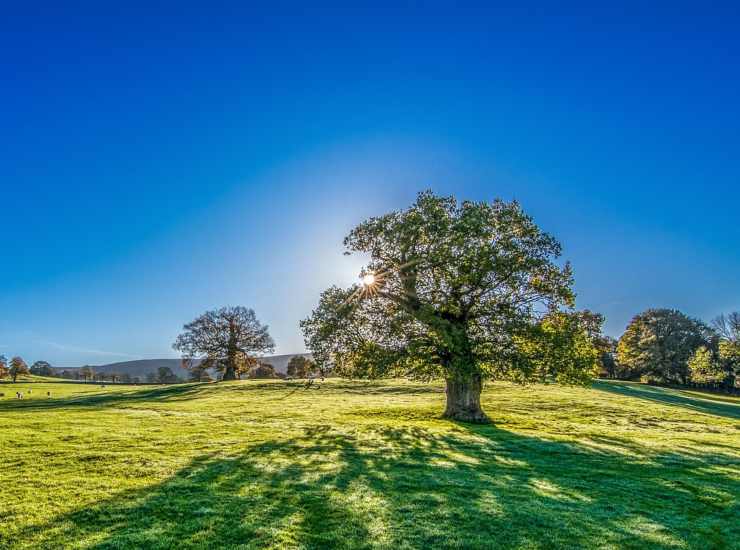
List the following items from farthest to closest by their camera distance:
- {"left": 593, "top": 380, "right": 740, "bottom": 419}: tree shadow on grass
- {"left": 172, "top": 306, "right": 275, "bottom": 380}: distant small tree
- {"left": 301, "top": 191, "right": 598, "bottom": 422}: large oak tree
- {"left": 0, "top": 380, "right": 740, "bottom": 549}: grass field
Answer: {"left": 172, "top": 306, "right": 275, "bottom": 380}: distant small tree, {"left": 593, "top": 380, "right": 740, "bottom": 419}: tree shadow on grass, {"left": 301, "top": 191, "right": 598, "bottom": 422}: large oak tree, {"left": 0, "top": 380, "right": 740, "bottom": 549}: grass field

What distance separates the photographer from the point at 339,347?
90.3 ft

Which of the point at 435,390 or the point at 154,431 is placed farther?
the point at 435,390

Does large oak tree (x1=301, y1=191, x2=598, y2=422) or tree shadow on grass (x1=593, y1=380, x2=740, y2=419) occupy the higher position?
large oak tree (x1=301, y1=191, x2=598, y2=422)

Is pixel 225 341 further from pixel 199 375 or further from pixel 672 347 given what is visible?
pixel 672 347

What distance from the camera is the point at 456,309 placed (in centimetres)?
2572

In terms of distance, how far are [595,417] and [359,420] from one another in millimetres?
17803

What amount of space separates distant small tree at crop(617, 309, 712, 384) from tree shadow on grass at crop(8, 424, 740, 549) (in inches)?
3045

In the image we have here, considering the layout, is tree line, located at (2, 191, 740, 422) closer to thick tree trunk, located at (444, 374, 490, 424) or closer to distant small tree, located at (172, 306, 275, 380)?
thick tree trunk, located at (444, 374, 490, 424)

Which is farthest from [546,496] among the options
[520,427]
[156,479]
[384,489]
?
[520,427]

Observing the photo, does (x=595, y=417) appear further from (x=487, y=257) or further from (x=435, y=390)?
(x=435, y=390)

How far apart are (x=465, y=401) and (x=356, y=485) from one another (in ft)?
56.0

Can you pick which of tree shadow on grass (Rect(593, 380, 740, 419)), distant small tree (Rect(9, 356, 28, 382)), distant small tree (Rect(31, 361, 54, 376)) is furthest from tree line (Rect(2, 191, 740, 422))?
distant small tree (Rect(31, 361, 54, 376))

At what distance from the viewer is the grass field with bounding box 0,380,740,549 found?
7.86m

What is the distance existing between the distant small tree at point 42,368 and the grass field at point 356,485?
126660mm
